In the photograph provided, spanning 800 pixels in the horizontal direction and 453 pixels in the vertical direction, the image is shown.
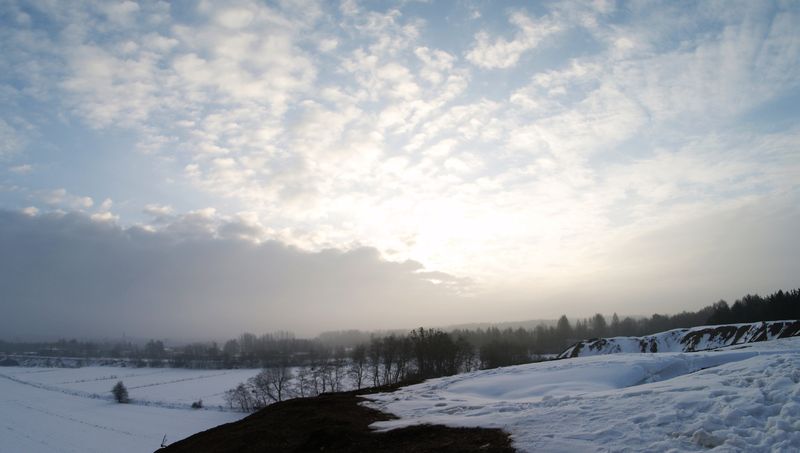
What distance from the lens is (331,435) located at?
11734 mm

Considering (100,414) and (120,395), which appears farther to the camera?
(120,395)

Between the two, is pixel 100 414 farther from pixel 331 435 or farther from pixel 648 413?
pixel 648 413

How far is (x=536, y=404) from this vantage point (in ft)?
42.4

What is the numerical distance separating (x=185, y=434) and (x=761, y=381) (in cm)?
4832

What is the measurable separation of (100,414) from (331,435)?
62.4 m

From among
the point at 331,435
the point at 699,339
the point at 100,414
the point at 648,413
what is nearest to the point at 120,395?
the point at 100,414

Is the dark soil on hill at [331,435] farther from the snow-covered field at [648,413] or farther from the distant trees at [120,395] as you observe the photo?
the distant trees at [120,395]

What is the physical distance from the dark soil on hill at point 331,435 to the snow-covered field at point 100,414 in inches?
1187

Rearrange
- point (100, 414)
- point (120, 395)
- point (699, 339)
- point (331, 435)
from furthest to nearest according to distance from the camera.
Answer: point (120, 395), point (699, 339), point (100, 414), point (331, 435)

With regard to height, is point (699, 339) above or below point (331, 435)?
below

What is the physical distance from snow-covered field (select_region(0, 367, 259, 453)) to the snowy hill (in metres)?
57.9

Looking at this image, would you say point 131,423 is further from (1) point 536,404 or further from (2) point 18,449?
(1) point 536,404

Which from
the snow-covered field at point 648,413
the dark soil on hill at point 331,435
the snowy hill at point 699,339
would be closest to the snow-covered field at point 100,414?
the dark soil on hill at point 331,435

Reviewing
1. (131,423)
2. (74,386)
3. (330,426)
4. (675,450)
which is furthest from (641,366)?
(74,386)
